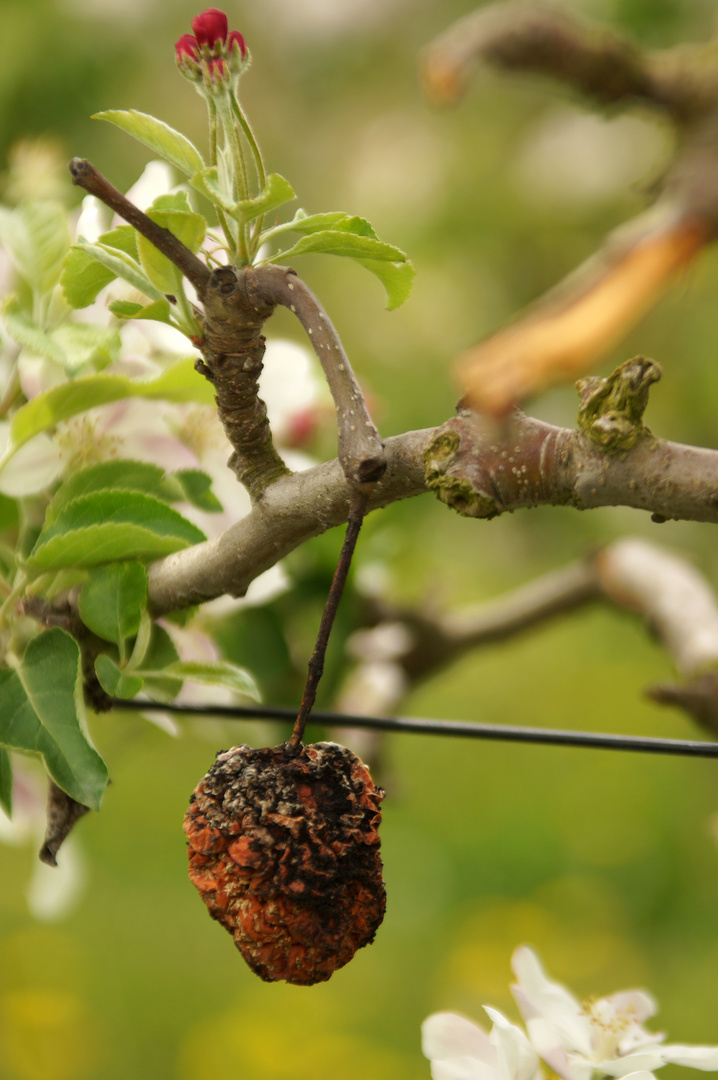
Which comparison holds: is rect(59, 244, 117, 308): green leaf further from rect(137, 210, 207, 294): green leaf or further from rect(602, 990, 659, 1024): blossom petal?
rect(602, 990, 659, 1024): blossom petal

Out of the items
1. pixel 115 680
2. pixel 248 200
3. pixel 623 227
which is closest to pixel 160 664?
pixel 115 680

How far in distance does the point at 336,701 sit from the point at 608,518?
953mm

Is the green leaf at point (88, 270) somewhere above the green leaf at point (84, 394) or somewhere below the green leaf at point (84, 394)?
above

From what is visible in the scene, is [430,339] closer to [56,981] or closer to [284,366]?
[56,981]

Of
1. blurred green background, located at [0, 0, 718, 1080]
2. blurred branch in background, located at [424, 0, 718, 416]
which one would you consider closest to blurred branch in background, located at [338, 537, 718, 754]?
blurred green background, located at [0, 0, 718, 1080]

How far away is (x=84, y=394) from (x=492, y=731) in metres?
0.14

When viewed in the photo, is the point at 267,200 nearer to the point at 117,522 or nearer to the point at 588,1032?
the point at 117,522

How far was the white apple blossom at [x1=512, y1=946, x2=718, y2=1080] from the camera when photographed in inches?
8.8

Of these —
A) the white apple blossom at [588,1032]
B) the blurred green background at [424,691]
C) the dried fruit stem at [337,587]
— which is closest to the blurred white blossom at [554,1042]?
the white apple blossom at [588,1032]

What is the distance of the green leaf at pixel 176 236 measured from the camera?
17 cm

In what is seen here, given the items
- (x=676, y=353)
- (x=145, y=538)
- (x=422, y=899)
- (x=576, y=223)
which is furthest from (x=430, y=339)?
(x=145, y=538)

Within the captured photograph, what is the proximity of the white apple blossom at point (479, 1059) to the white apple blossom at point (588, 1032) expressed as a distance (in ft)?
0.05

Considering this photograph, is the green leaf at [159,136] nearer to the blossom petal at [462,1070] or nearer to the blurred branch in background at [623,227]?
the blurred branch in background at [623,227]

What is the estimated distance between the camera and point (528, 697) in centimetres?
131
